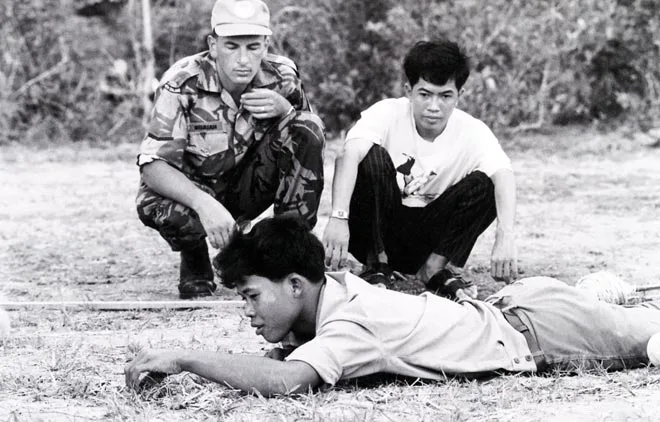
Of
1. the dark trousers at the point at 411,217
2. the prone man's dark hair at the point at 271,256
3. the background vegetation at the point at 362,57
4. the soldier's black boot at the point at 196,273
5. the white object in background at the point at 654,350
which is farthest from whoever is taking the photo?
the background vegetation at the point at 362,57

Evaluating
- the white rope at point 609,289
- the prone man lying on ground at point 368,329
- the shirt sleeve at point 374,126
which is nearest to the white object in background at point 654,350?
the prone man lying on ground at point 368,329

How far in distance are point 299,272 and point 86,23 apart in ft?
29.8

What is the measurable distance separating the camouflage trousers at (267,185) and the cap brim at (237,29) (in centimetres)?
45

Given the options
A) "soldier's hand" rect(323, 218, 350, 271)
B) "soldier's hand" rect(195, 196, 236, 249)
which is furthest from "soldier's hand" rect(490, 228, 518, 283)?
"soldier's hand" rect(195, 196, 236, 249)

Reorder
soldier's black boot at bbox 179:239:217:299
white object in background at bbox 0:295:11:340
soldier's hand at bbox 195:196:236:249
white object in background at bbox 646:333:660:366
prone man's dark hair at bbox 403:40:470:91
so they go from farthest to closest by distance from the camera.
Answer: soldier's black boot at bbox 179:239:217:299
prone man's dark hair at bbox 403:40:470:91
soldier's hand at bbox 195:196:236:249
white object in background at bbox 0:295:11:340
white object in background at bbox 646:333:660:366

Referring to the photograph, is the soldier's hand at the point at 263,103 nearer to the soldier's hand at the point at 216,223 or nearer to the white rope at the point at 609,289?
the soldier's hand at the point at 216,223

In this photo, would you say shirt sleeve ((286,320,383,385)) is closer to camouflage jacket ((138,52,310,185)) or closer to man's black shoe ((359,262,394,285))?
man's black shoe ((359,262,394,285))

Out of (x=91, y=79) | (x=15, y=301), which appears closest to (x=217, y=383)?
(x=15, y=301)

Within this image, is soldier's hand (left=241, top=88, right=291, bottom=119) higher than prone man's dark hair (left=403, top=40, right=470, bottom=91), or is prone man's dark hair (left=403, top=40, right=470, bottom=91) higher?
prone man's dark hair (left=403, top=40, right=470, bottom=91)

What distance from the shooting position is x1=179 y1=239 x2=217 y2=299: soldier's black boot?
517 cm

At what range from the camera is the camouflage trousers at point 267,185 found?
5000 millimetres

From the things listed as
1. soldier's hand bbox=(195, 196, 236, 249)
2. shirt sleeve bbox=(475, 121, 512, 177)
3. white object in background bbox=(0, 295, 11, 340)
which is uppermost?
shirt sleeve bbox=(475, 121, 512, 177)

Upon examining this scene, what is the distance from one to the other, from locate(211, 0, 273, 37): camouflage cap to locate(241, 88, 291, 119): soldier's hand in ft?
0.89

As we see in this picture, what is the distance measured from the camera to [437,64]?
484cm
